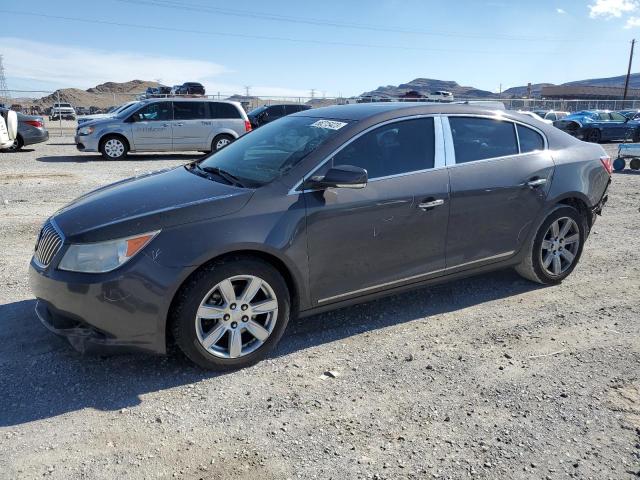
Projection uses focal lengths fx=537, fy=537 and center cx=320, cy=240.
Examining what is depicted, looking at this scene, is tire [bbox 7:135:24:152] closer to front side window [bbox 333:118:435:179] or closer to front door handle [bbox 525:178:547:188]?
front side window [bbox 333:118:435:179]

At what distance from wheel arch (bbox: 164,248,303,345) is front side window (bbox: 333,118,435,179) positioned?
2.71 ft

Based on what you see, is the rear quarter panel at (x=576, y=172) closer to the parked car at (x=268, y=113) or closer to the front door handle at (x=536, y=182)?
the front door handle at (x=536, y=182)

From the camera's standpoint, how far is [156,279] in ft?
10.2

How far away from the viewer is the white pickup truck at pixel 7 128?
43.2 feet

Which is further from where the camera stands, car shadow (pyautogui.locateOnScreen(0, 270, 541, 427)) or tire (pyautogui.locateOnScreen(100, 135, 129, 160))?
tire (pyautogui.locateOnScreen(100, 135, 129, 160))

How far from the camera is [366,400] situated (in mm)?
3186

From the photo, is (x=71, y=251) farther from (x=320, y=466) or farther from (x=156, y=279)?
(x=320, y=466)

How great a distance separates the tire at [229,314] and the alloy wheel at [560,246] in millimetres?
2656

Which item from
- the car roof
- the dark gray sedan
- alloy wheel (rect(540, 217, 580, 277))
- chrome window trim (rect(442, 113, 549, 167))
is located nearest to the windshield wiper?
the dark gray sedan

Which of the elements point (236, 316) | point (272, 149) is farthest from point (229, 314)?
point (272, 149)

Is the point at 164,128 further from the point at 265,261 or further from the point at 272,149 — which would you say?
the point at 265,261

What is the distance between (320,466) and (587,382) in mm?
1885

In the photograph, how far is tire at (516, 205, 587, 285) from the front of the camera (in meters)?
4.80

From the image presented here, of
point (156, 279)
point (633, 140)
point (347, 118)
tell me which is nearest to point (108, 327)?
point (156, 279)
